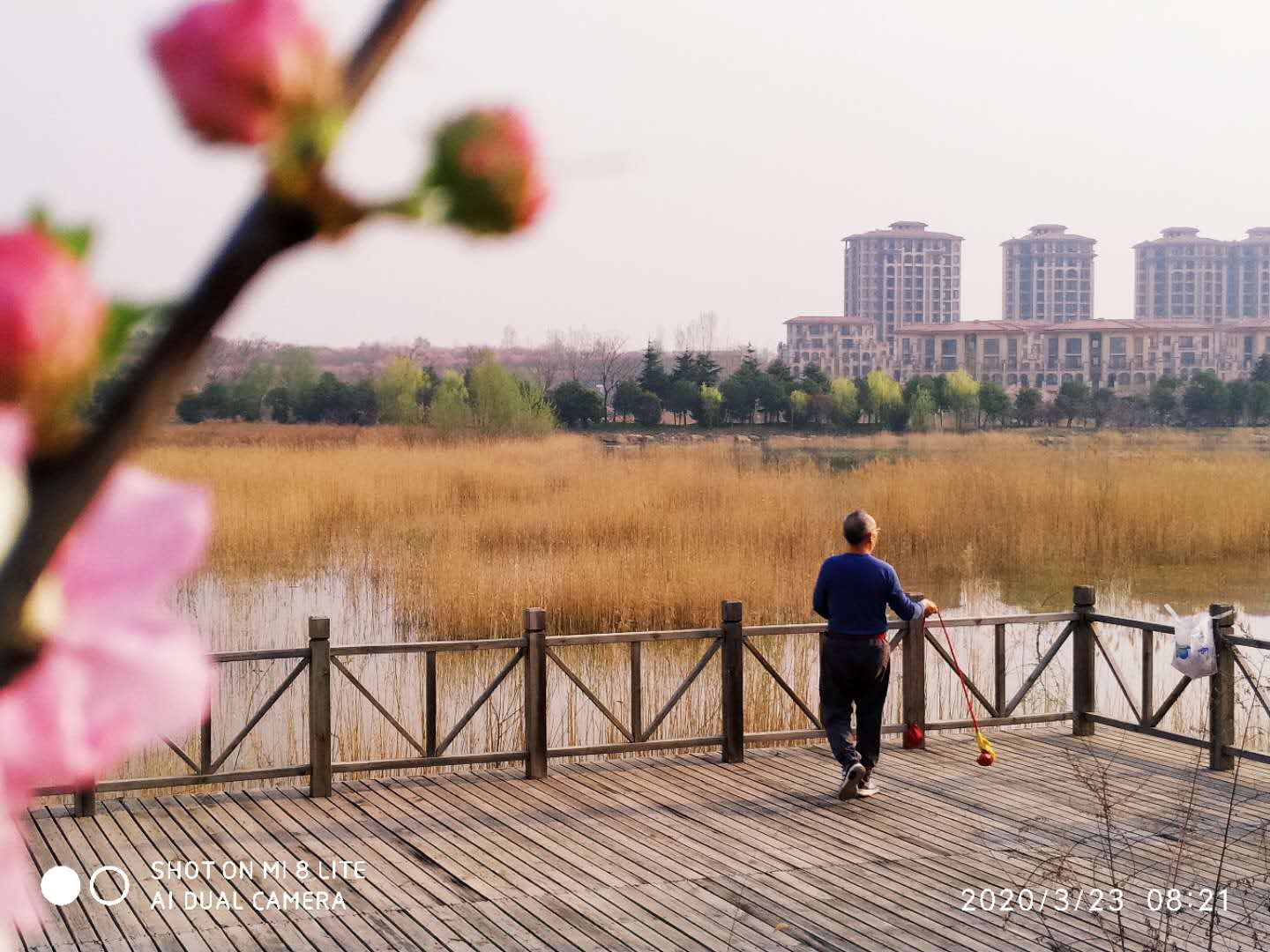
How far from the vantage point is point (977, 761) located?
7211 mm

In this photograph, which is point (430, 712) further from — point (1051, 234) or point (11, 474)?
point (1051, 234)

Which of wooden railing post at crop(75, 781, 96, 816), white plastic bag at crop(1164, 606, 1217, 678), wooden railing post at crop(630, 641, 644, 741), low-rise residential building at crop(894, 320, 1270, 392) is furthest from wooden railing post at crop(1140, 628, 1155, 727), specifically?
low-rise residential building at crop(894, 320, 1270, 392)

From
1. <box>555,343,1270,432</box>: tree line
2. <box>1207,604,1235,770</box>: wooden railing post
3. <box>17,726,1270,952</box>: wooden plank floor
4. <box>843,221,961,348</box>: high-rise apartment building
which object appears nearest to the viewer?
<box>17,726,1270,952</box>: wooden plank floor

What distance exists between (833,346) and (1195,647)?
103m

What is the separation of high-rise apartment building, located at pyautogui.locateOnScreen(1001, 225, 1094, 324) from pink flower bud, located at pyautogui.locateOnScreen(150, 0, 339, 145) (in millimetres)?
144326

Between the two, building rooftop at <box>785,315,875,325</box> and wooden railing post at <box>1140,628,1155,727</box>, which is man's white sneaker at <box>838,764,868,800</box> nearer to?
wooden railing post at <box>1140,628,1155,727</box>

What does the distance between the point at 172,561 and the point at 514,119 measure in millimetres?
80

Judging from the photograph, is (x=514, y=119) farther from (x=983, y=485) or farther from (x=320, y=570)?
(x=983, y=485)

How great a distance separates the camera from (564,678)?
32.8ft

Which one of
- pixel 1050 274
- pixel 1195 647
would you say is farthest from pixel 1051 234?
pixel 1195 647

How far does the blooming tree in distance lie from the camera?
0.57ft

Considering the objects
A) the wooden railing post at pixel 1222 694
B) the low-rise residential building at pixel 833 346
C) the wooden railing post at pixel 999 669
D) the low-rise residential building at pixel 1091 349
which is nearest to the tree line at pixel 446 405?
the wooden railing post at pixel 999 669

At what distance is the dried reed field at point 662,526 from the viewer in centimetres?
1148

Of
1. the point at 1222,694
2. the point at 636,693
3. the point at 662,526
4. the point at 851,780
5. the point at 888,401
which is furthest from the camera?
the point at 888,401
